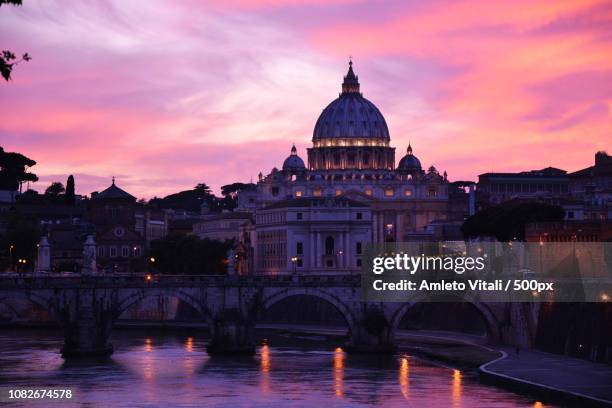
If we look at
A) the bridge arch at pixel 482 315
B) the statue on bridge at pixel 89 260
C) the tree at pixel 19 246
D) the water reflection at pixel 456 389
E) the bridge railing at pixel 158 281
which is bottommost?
the water reflection at pixel 456 389

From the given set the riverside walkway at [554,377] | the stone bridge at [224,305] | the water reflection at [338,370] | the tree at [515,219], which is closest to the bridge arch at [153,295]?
the stone bridge at [224,305]

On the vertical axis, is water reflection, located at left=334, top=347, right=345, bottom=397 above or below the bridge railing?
below

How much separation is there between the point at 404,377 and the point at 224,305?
57.7 ft

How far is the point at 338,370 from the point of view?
93188 mm

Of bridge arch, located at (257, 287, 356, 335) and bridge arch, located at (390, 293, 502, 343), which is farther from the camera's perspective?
bridge arch, located at (257, 287, 356, 335)

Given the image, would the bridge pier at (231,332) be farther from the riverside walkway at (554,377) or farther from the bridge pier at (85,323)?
the riverside walkway at (554,377)

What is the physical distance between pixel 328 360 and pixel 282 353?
665 cm

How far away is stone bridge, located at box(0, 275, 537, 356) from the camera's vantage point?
99.9 m

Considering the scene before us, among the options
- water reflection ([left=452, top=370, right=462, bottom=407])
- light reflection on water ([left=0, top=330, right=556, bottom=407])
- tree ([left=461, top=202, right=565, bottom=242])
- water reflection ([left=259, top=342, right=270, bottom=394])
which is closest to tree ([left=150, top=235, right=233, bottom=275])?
tree ([left=461, top=202, right=565, bottom=242])

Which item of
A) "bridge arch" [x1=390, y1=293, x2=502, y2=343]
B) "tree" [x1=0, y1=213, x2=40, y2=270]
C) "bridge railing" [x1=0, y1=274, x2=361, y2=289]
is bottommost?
"bridge arch" [x1=390, y1=293, x2=502, y2=343]

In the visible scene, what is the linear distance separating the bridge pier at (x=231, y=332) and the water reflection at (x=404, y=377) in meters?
9.67

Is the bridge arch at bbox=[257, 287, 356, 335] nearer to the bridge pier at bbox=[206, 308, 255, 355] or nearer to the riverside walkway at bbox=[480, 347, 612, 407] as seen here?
the bridge pier at bbox=[206, 308, 255, 355]

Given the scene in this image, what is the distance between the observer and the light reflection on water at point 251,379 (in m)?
78.9

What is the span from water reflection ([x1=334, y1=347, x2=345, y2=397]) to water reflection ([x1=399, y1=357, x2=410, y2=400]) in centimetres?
301
